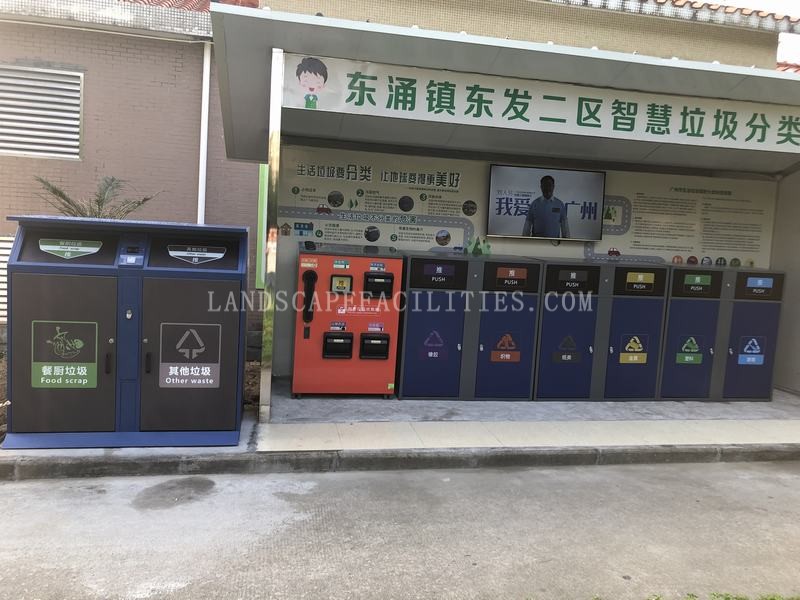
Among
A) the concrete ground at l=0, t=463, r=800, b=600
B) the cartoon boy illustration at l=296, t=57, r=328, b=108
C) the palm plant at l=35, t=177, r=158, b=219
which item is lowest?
the concrete ground at l=0, t=463, r=800, b=600

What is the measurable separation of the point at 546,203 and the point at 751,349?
3.21 meters

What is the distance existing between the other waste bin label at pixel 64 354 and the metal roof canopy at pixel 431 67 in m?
2.76

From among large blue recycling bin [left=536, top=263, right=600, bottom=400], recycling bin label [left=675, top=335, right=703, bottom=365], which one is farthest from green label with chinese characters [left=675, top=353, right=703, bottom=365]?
large blue recycling bin [left=536, top=263, right=600, bottom=400]

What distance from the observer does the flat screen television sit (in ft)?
25.4

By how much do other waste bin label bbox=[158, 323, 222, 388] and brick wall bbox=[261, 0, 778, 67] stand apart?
4602 mm

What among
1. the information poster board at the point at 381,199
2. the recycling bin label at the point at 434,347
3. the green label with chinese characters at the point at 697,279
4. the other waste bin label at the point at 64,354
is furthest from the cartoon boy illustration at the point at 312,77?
the green label with chinese characters at the point at 697,279

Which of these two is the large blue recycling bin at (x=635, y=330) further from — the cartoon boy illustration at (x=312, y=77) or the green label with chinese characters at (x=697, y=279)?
the cartoon boy illustration at (x=312, y=77)

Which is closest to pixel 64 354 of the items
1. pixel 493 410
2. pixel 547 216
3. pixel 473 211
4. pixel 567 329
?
pixel 493 410

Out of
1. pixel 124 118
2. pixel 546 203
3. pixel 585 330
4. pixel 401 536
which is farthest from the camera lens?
pixel 124 118

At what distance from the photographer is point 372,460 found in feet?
16.6

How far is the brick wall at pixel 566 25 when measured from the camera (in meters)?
7.73

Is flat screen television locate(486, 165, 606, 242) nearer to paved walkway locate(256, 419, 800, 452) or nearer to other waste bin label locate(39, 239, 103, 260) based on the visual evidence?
paved walkway locate(256, 419, 800, 452)

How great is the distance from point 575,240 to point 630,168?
1.24 metres

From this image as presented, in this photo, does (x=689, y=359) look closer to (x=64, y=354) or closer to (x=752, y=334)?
(x=752, y=334)
